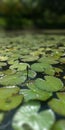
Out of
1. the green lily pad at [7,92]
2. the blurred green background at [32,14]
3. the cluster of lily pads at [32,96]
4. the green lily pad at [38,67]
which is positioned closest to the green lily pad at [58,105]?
the cluster of lily pads at [32,96]

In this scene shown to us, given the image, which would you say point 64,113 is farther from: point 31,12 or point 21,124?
point 31,12

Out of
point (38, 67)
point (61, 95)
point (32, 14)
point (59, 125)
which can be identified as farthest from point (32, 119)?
point (32, 14)

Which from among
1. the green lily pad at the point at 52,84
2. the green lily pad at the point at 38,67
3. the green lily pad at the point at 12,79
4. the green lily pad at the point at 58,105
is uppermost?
the green lily pad at the point at 58,105

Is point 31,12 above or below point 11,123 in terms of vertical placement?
below

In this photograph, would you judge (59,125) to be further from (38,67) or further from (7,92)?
(38,67)

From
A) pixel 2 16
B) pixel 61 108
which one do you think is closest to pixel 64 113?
pixel 61 108

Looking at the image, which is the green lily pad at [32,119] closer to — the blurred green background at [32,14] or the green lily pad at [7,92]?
the green lily pad at [7,92]
